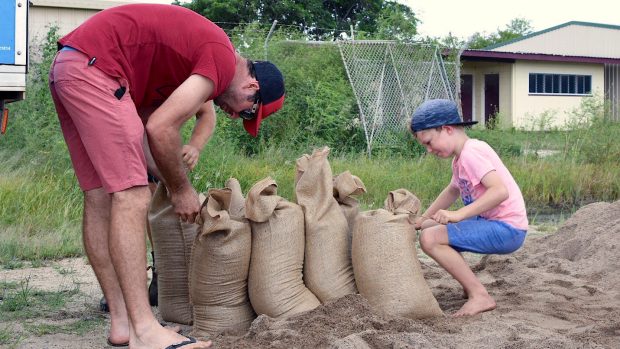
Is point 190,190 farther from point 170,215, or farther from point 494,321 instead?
point 494,321

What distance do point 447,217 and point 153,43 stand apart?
167 cm

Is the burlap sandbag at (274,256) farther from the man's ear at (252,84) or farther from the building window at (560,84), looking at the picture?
the building window at (560,84)

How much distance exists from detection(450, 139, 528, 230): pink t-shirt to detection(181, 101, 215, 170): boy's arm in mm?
1358

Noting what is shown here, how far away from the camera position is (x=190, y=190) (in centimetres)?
400

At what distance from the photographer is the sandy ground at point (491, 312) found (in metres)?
3.77

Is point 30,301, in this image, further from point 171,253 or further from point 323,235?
point 323,235

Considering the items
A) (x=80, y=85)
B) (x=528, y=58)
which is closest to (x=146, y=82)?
(x=80, y=85)

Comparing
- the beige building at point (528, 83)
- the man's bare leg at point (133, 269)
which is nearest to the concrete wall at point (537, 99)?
the beige building at point (528, 83)

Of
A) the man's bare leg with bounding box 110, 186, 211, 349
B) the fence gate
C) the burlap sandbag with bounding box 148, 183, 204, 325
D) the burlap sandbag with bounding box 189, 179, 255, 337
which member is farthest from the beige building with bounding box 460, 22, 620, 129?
the man's bare leg with bounding box 110, 186, 211, 349

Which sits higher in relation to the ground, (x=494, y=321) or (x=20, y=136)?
(x=20, y=136)

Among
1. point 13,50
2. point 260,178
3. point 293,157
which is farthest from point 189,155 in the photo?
point 293,157

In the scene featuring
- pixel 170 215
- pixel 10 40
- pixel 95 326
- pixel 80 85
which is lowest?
pixel 95 326

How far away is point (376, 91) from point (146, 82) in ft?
36.2

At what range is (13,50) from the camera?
6.07 metres
